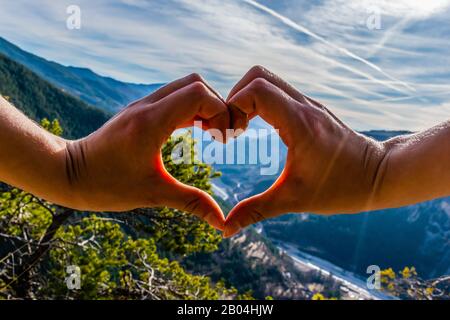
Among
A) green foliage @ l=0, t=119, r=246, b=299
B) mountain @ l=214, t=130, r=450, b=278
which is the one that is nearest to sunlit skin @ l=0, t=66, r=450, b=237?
green foliage @ l=0, t=119, r=246, b=299

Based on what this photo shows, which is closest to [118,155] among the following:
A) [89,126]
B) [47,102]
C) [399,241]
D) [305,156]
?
[305,156]

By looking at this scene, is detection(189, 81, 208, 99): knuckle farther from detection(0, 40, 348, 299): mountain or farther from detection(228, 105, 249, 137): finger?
detection(0, 40, 348, 299): mountain

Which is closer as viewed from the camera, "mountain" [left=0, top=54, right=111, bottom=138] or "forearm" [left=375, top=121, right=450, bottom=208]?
"forearm" [left=375, top=121, right=450, bottom=208]

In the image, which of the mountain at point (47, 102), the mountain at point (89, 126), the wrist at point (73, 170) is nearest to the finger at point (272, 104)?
the wrist at point (73, 170)

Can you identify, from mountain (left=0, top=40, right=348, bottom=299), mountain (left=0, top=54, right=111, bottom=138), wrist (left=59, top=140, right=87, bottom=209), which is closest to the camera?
wrist (left=59, top=140, right=87, bottom=209)

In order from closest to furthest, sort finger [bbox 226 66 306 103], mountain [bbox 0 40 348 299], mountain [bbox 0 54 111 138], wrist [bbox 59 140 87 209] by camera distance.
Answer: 1. wrist [bbox 59 140 87 209]
2. finger [bbox 226 66 306 103]
3. mountain [bbox 0 40 348 299]
4. mountain [bbox 0 54 111 138]

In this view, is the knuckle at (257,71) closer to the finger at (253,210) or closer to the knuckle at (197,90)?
the knuckle at (197,90)

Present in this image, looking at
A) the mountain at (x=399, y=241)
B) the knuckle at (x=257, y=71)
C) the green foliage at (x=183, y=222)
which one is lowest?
the mountain at (x=399, y=241)
